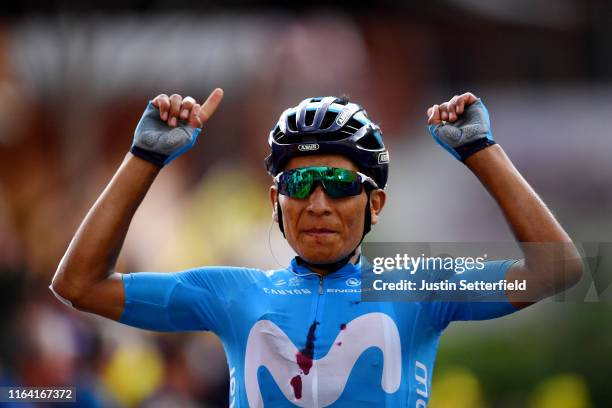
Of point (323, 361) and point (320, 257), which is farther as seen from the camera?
point (320, 257)

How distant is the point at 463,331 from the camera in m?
11.6

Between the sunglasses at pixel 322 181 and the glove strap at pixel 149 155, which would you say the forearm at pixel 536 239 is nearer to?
the sunglasses at pixel 322 181

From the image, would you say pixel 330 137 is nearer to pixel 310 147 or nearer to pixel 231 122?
pixel 310 147

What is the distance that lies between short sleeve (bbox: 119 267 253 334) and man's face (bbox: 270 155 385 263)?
1.33 feet

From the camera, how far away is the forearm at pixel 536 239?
A: 14.3ft

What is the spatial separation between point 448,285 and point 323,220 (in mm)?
652

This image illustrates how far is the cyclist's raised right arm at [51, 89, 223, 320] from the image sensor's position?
4.52 metres

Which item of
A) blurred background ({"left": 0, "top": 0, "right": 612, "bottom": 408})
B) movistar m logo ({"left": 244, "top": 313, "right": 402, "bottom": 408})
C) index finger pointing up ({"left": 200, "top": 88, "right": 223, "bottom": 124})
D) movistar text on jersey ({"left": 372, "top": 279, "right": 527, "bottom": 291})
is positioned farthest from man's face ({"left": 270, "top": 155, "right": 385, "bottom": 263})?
blurred background ({"left": 0, "top": 0, "right": 612, "bottom": 408})

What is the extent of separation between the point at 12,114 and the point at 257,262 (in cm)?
473

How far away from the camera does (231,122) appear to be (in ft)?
45.6

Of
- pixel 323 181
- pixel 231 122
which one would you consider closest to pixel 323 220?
pixel 323 181

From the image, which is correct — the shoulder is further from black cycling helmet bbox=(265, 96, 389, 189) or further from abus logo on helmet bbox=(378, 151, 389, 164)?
abus logo on helmet bbox=(378, 151, 389, 164)

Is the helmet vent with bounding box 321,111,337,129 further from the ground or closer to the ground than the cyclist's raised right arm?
further from the ground

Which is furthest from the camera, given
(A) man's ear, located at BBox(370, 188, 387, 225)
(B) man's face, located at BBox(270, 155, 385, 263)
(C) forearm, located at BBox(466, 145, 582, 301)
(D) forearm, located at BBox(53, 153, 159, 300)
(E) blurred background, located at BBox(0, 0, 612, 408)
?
(E) blurred background, located at BBox(0, 0, 612, 408)
